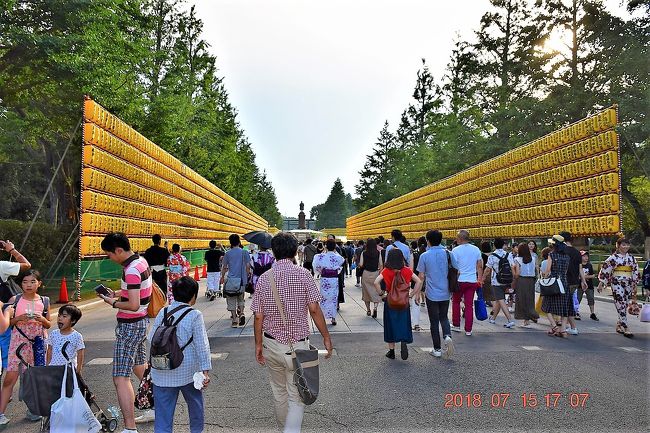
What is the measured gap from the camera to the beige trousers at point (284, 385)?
420cm

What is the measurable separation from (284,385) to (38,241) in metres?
16.8

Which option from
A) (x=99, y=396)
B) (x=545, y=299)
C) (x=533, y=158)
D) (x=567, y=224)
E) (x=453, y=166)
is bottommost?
(x=99, y=396)

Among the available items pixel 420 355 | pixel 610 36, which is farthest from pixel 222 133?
pixel 420 355

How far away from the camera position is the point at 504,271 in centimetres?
1123

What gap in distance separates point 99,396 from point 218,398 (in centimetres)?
144

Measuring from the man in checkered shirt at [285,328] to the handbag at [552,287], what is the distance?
22.8 feet

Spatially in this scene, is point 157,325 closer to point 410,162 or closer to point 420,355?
point 420,355

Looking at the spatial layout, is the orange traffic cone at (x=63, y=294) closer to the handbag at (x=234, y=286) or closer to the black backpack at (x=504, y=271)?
the handbag at (x=234, y=286)

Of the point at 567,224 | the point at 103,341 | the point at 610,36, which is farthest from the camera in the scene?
the point at 610,36

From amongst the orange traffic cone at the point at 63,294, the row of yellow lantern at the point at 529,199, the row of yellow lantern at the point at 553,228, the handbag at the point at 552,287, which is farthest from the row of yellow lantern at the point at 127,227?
the row of yellow lantern at the point at 529,199

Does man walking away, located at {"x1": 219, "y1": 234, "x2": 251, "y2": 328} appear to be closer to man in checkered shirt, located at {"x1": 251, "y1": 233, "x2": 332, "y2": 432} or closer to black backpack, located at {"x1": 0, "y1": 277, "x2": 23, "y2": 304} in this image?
black backpack, located at {"x1": 0, "y1": 277, "x2": 23, "y2": 304}

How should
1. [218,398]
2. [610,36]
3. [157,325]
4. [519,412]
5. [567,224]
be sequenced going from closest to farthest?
[157,325] < [519,412] < [218,398] < [567,224] < [610,36]

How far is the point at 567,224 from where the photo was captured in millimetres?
13453

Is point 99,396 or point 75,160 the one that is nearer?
point 99,396
